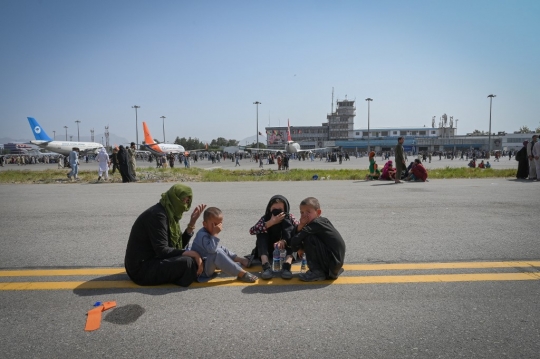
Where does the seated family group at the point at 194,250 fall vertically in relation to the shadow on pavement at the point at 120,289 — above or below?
above

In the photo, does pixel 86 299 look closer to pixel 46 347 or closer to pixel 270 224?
pixel 46 347

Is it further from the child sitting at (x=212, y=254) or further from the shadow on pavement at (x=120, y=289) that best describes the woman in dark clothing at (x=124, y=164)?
the child sitting at (x=212, y=254)

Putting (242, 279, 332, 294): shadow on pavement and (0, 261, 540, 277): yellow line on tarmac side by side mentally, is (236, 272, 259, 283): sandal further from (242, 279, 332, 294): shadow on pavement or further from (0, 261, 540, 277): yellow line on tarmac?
(0, 261, 540, 277): yellow line on tarmac

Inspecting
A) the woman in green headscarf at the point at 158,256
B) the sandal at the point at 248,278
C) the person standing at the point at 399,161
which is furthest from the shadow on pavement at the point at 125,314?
the person standing at the point at 399,161

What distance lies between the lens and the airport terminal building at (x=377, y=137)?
366 ft

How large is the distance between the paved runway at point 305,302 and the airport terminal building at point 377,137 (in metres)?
103

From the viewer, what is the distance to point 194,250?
Result: 396 centimetres

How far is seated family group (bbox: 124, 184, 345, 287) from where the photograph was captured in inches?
143

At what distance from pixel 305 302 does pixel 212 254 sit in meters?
1.15

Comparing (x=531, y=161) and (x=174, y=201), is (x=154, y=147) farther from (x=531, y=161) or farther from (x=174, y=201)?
(x=174, y=201)

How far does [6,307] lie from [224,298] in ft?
6.54

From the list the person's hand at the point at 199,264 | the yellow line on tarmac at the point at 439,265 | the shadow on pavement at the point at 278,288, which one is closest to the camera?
the shadow on pavement at the point at 278,288

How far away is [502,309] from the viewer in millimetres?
3031

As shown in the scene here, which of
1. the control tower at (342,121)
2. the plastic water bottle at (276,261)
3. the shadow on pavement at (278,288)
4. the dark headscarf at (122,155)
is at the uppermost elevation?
the control tower at (342,121)
